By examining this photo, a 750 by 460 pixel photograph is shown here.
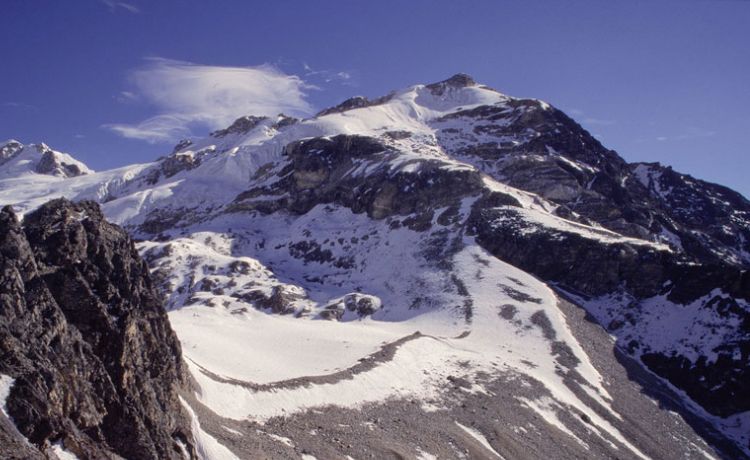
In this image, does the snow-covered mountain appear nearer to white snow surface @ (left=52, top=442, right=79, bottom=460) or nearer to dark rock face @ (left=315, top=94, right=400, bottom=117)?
white snow surface @ (left=52, top=442, right=79, bottom=460)

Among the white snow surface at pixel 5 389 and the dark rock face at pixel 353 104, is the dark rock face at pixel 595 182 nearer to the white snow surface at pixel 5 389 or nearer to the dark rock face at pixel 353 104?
the dark rock face at pixel 353 104

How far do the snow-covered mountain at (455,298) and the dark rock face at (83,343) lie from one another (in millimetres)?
3702

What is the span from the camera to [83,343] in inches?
741

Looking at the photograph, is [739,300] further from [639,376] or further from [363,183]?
[363,183]

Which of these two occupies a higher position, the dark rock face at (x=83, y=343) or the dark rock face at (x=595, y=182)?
the dark rock face at (x=595, y=182)

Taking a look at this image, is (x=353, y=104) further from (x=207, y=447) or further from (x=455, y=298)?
(x=207, y=447)

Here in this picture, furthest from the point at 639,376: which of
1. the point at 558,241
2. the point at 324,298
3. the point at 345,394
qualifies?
the point at 324,298

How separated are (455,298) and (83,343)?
52496 millimetres

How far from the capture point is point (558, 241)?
3012 inches

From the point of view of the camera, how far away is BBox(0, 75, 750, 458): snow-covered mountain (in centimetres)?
3534

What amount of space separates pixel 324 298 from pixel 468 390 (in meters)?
36.0

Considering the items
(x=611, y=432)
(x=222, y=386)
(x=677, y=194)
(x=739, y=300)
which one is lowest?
(x=222, y=386)

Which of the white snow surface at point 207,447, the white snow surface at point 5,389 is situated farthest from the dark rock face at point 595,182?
the white snow surface at point 5,389

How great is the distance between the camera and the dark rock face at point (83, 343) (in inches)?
606
